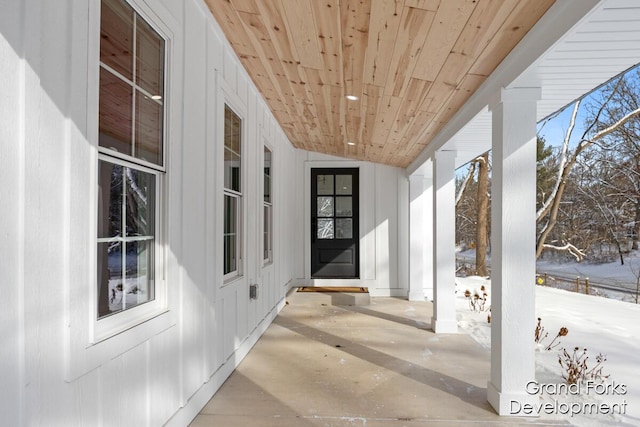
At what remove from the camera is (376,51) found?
109 inches

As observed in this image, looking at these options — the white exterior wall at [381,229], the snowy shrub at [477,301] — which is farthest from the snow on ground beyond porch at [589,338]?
the white exterior wall at [381,229]

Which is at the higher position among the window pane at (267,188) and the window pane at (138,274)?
the window pane at (267,188)

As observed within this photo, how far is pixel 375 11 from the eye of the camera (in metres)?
2.25

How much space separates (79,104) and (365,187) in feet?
20.9

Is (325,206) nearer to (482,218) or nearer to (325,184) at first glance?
(325,184)

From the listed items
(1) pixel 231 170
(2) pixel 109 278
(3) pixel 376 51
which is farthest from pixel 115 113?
(1) pixel 231 170

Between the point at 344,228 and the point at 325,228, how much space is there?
36 centimetres

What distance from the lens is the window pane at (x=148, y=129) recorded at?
79.7 inches

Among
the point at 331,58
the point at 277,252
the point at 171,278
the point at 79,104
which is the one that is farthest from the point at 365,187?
the point at 79,104

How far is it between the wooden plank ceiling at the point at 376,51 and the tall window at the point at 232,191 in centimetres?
58

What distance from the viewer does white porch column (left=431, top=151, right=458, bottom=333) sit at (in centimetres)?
484

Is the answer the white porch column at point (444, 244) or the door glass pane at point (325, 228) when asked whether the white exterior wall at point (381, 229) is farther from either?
the white porch column at point (444, 244)

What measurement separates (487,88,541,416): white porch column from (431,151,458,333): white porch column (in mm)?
2011

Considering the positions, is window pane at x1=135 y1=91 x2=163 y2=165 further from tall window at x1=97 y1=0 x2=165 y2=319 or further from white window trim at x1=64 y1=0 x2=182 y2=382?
white window trim at x1=64 y1=0 x2=182 y2=382
